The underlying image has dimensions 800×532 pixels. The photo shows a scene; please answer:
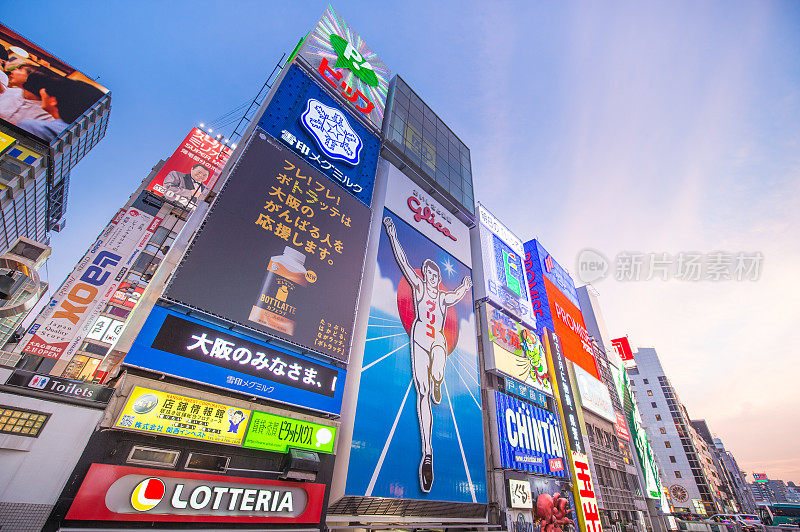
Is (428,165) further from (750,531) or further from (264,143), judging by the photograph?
(750,531)

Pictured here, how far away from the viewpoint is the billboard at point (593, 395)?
30188 millimetres

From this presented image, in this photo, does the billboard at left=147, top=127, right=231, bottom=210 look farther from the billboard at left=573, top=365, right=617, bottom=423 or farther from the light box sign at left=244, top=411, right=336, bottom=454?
the billboard at left=573, top=365, right=617, bottom=423

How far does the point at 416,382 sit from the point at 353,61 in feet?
76.0

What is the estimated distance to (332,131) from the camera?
65.0ft

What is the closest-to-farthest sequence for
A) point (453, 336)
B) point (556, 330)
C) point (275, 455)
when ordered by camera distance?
point (275, 455), point (453, 336), point (556, 330)

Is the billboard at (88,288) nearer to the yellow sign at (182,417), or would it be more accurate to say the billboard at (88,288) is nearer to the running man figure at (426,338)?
the yellow sign at (182,417)

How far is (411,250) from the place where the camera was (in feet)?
66.6

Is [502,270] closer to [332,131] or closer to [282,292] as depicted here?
[332,131]

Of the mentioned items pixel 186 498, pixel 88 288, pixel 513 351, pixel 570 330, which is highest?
pixel 570 330

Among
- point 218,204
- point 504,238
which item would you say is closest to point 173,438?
point 218,204

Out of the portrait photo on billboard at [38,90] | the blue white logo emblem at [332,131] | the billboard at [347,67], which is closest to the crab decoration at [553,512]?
the blue white logo emblem at [332,131]

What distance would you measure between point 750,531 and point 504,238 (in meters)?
39.7

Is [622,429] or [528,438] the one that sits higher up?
[622,429]

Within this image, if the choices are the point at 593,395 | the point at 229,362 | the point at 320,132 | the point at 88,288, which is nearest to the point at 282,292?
the point at 229,362
